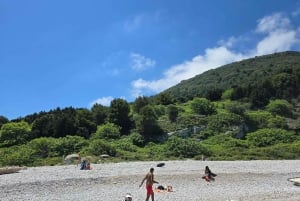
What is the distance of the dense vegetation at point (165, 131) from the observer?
→ 4503cm

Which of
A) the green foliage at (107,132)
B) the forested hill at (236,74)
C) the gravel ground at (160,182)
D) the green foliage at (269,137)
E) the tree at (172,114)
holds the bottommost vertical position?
the gravel ground at (160,182)

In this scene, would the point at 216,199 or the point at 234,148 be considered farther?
the point at 234,148

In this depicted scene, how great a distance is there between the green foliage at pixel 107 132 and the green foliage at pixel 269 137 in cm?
1614

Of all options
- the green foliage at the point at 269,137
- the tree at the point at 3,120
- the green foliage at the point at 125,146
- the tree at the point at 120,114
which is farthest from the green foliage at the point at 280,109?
the tree at the point at 3,120

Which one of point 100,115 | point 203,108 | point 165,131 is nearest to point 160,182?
point 165,131

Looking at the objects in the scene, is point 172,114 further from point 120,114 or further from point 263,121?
point 263,121

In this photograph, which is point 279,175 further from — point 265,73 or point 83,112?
point 265,73

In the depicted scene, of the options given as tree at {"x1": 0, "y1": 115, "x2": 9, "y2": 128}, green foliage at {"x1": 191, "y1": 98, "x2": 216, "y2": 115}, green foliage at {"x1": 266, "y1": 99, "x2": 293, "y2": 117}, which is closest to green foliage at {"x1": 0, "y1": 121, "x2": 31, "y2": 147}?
tree at {"x1": 0, "y1": 115, "x2": 9, "y2": 128}

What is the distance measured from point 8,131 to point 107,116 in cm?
1339

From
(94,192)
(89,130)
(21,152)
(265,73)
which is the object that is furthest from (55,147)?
(265,73)

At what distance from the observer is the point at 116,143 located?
50.8m

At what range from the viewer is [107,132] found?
55.3 m

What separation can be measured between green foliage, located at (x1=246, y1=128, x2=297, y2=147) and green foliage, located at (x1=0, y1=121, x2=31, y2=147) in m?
27.4

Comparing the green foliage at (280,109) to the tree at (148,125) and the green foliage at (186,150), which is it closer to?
the tree at (148,125)
